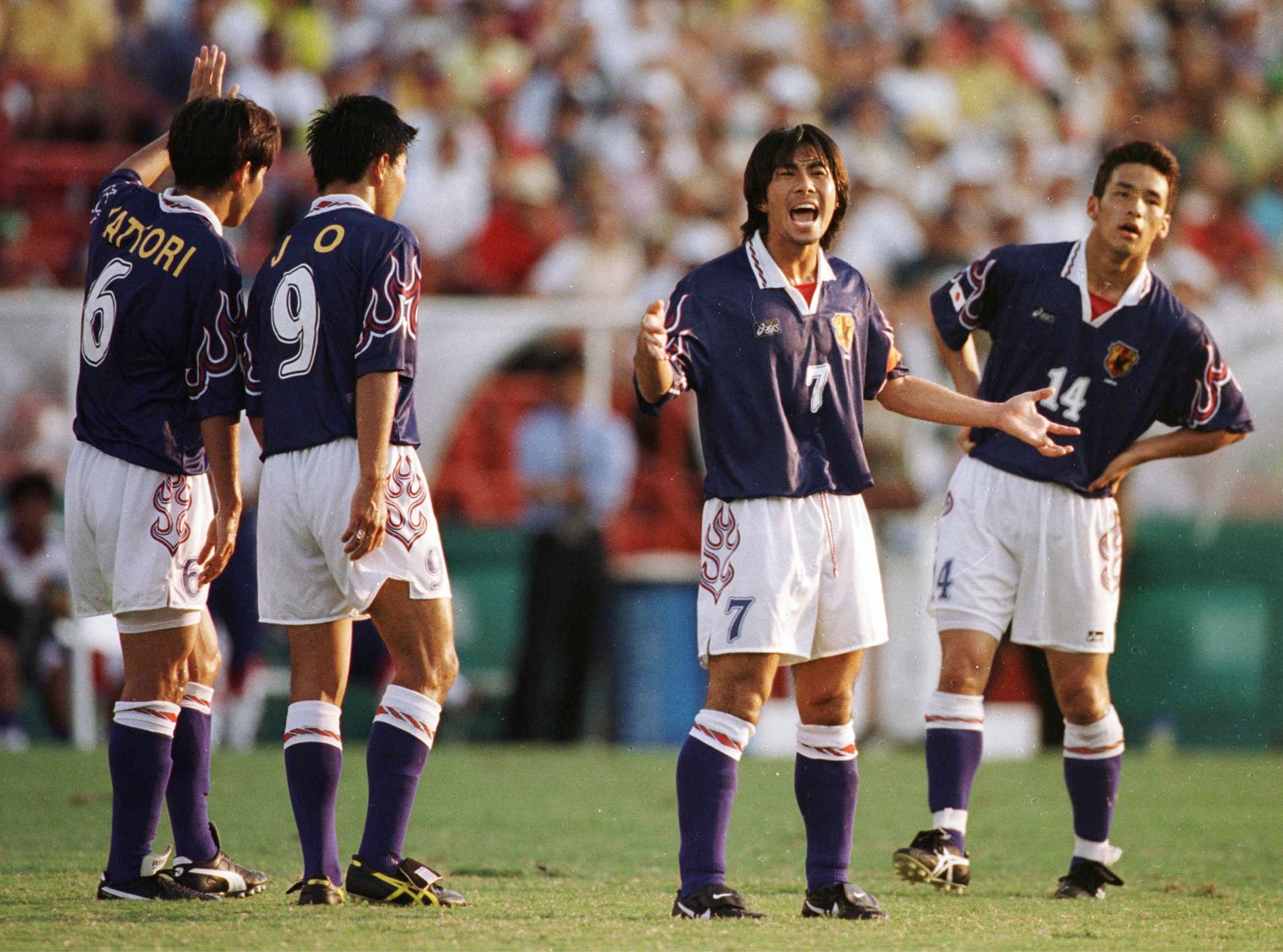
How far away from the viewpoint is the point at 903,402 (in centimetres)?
537

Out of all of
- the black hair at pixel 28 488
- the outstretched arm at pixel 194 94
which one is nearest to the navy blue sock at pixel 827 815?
the outstretched arm at pixel 194 94

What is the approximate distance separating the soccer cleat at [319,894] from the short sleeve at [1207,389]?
3394 millimetres

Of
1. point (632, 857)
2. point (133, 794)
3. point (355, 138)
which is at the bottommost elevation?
point (632, 857)

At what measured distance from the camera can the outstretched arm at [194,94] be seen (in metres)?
5.74

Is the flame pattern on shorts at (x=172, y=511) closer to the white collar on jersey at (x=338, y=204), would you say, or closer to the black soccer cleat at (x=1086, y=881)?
the white collar on jersey at (x=338, y=204)

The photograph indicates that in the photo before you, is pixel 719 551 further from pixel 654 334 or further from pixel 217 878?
pixel 217 878

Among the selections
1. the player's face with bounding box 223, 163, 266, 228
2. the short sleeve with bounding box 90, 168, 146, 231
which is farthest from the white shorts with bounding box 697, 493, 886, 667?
the short sleeve with bounding box 90, 168, 146, 231

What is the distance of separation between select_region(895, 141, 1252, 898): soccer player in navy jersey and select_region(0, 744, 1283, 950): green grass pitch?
588mm

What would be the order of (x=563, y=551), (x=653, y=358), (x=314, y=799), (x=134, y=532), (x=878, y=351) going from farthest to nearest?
(x=563, y=551) → (x=878, y=351) → (x=134, y=532) → (x=314, y=799) → (x=653, y=358)

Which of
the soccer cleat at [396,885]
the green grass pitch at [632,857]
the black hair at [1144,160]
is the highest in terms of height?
the black hair at [1144,160]

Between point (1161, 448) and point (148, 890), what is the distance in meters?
3.72

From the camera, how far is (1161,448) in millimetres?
6168

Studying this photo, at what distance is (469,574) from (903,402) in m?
6.57

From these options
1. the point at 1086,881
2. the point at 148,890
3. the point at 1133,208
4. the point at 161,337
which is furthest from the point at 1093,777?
the point at 161,337
